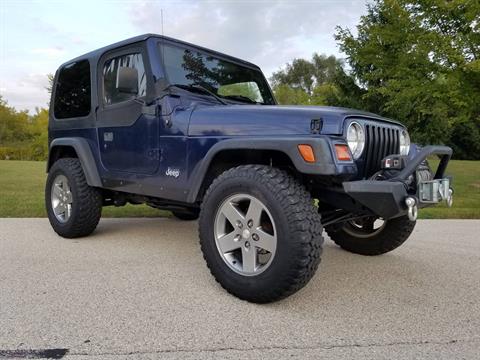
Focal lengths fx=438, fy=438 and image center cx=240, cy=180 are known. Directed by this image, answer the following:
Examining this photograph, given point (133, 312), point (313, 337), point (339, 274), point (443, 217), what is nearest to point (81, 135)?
point (133, 312)

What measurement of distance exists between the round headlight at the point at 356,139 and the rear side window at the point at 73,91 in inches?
113

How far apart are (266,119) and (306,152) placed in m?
0.47

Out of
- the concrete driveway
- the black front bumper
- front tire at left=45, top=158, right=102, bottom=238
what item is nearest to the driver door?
front tire at left=45, top=158, right=102, bottom=238

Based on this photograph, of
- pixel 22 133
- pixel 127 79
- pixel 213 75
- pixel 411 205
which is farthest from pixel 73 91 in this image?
pixel 22 133

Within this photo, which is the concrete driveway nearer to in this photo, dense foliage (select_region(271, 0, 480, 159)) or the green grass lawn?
the green grass lawn

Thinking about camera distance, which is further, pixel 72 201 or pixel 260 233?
pixel 72 201

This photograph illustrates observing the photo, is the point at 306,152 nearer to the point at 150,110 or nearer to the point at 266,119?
the point at 266,119

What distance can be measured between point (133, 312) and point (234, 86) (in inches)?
97.3

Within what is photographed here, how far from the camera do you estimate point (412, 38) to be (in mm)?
9336

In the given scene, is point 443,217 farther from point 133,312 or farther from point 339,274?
point 133,312

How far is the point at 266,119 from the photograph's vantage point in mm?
3061

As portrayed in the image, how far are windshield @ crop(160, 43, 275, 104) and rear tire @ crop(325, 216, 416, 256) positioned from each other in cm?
160

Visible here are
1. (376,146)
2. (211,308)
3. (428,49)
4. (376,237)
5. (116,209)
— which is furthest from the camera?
(428,49)

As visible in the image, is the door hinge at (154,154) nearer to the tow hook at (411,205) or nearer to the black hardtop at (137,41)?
the black hardtop at (137,41)
